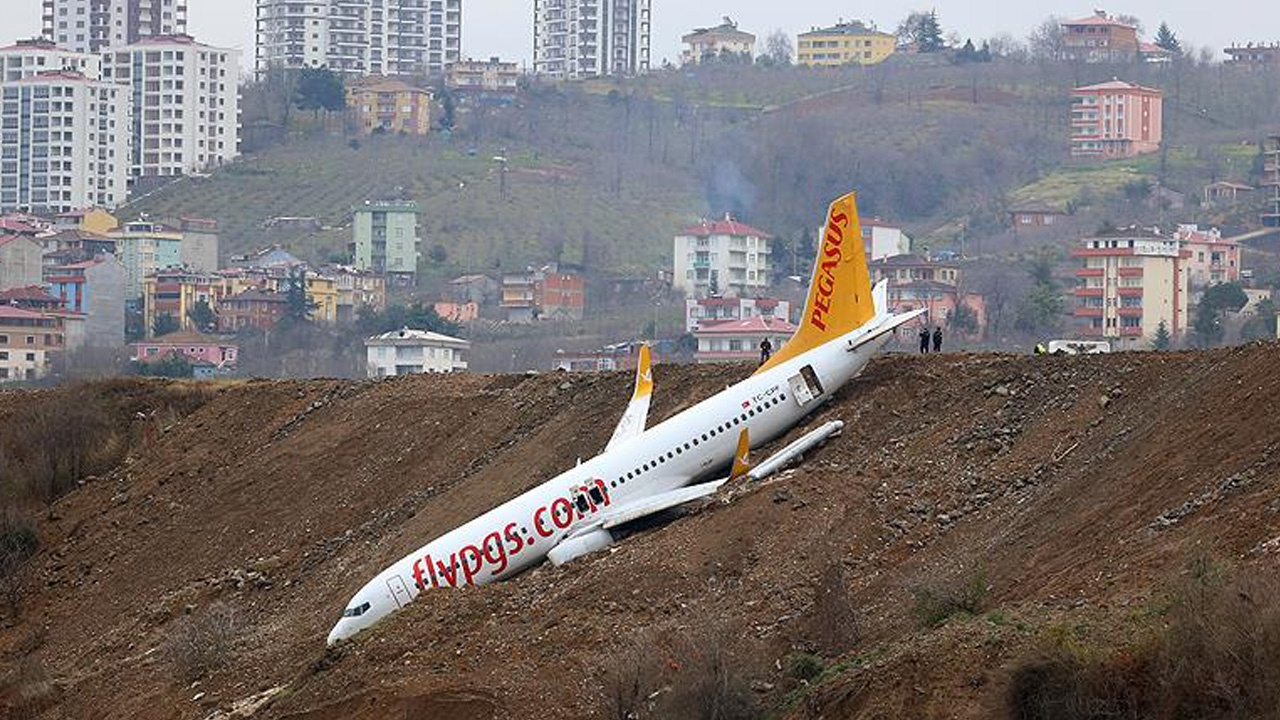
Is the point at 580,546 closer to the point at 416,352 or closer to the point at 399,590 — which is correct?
the point at 399,590

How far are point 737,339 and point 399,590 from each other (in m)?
120

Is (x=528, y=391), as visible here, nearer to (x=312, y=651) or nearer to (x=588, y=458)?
(x=588, y=458)

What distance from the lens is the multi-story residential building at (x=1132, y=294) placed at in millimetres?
176000

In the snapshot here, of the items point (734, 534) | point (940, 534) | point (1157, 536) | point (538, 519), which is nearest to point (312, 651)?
point (538, 519)

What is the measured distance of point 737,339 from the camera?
174750 mm

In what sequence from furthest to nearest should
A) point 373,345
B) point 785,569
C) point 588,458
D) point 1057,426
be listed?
point 373,345 < point 588,458 < point 1057,426 < point 785,569

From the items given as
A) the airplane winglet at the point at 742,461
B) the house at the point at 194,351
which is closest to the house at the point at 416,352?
the house at the point at 194,351

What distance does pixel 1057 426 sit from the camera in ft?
177

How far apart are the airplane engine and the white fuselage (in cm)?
82

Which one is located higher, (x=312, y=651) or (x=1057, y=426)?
(x=1057, y=426)

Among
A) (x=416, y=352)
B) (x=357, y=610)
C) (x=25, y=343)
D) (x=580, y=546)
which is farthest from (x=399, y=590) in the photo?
(x=25, y=343)

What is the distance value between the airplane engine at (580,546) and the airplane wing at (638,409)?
4850 mm

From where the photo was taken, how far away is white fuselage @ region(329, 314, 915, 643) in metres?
55.7

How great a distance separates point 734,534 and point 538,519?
20.8ft
